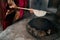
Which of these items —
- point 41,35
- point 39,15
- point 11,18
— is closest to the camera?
point 41,35

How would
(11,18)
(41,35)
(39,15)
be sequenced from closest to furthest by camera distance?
(41,35) → (39,15) → (11,18)

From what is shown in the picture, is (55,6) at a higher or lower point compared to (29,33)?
higher

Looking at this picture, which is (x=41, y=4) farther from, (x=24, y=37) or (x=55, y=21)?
Result: (x=24, y=37)

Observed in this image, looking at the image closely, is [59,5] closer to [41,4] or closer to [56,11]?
[56,11]

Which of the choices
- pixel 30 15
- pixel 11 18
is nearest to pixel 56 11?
pixel 30 15

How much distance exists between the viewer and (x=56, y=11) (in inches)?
51.4

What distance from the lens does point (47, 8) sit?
4.37 ft

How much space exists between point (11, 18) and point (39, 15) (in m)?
0.33

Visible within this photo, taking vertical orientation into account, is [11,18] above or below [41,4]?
below

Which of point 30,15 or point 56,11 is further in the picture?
point 30,15

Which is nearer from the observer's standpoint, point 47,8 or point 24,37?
point 24,37

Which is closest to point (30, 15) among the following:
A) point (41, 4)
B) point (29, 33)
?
point (41, 4)

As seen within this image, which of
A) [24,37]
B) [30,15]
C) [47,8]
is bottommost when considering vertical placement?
[24,37]

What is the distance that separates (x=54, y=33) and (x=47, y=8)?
0.27m
